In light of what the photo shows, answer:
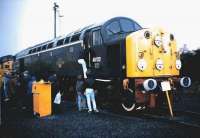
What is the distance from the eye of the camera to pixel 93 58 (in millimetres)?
12781

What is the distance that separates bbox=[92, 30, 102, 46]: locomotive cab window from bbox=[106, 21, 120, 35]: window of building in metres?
0.38

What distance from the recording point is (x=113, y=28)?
41.0ft

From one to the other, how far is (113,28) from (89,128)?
500 centimetres

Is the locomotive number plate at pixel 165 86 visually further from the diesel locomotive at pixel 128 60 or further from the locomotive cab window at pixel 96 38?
the locomotive cab window at pixel 96 38

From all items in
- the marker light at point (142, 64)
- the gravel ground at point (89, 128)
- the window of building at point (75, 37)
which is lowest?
the gravel ground at point (89, 128)

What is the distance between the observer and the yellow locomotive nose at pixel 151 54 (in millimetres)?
10711

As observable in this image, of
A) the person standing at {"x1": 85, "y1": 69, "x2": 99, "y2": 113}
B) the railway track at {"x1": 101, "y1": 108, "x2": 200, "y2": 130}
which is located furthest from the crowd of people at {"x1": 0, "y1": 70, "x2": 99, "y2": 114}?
the railway track at {"x1": 101, "y1": 108, "x2": 200, "y2": 130}

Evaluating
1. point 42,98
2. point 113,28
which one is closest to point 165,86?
point 113,28

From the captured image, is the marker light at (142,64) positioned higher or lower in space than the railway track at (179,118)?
higher

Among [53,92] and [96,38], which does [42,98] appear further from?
[96,38]

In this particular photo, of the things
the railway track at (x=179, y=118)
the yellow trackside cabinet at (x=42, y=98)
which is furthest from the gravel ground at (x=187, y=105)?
the yellow trackside cabinet at (x=42, y=98)

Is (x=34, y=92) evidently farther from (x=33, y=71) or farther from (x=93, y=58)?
(x=33, y=71)

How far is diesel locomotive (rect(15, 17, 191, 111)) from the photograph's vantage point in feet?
34.6

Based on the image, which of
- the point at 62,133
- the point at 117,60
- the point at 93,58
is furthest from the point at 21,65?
the point at 62,133
